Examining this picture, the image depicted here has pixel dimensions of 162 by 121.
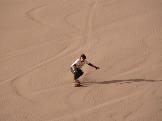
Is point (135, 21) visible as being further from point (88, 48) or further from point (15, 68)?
point (15, 68)

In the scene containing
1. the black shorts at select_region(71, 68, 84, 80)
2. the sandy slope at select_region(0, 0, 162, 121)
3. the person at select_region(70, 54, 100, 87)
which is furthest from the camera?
the black shorts at select_region(71, 68, 84, 80)

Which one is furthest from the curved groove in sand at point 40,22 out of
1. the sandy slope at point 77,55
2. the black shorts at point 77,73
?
the black shorts at point 77,73

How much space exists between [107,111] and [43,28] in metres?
8.27

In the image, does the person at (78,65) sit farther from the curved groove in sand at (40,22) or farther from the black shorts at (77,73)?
the curved groove in sand at (40,22)

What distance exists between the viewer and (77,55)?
19016mm

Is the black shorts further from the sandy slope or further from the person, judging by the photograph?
the sandy slope

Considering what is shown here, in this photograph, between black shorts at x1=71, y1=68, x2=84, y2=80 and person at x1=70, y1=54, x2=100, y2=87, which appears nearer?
person at x1=70, y1=54, x2=100, y2=87

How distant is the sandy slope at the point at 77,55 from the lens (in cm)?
1540

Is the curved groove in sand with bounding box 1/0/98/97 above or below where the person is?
above

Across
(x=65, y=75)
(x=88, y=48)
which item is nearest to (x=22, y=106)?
(x=65, y=75)

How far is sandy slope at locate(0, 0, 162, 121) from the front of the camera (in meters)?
15.4

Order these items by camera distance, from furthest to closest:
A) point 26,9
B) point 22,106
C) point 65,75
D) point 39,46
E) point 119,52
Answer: point 26,9, point 39,46, point 119,52, point 65,75, point 22,106

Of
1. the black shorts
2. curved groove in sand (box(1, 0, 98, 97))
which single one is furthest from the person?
curved groove in sand (box(1, 0, 98, 97))

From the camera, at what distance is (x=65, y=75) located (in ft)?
57.5
